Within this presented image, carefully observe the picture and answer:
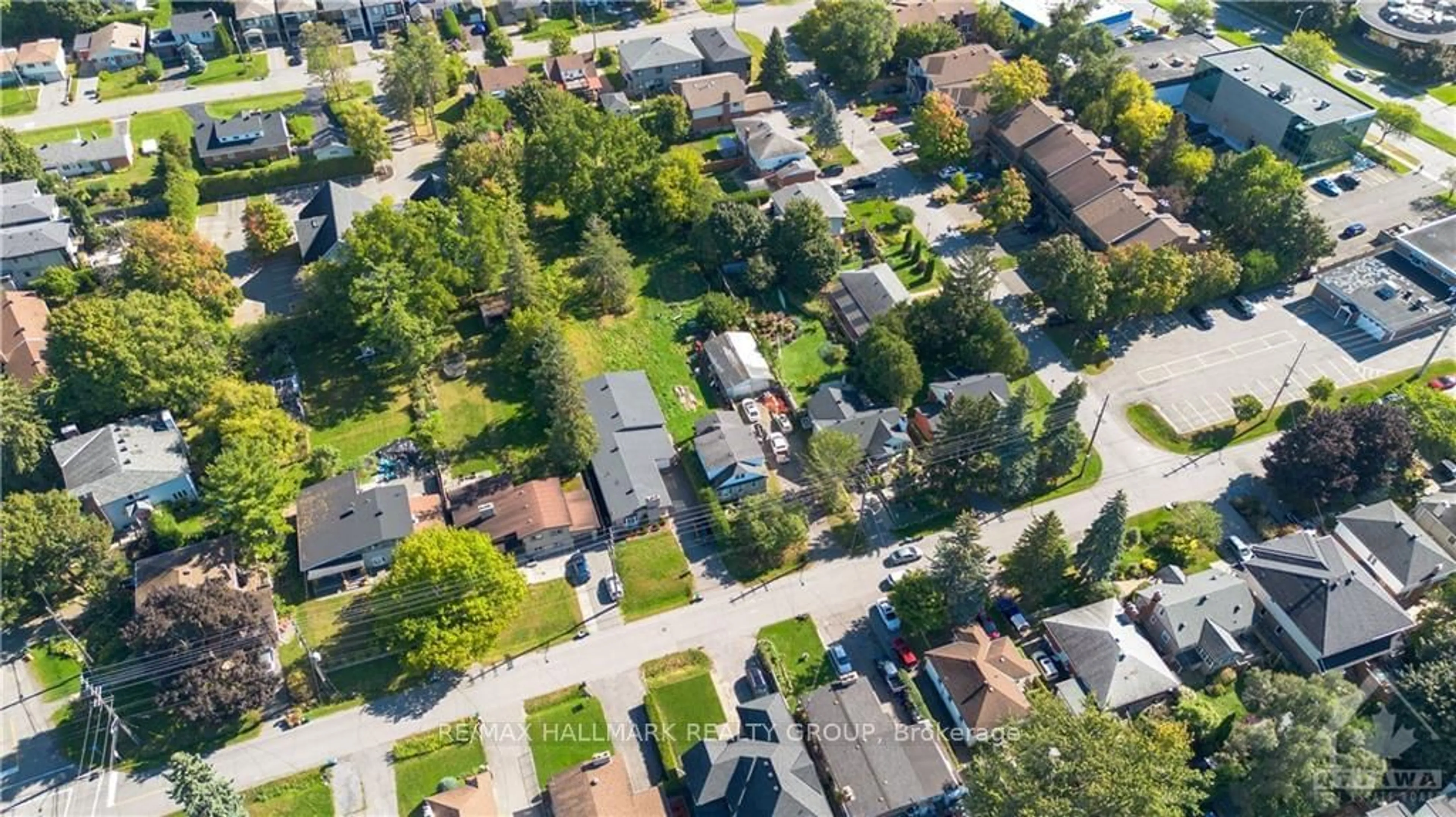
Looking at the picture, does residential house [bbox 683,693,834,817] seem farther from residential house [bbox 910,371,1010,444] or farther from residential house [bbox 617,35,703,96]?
residential house [bbox 617,35,703,96]

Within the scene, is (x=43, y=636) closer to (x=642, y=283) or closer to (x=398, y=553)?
(x=398, y=553)

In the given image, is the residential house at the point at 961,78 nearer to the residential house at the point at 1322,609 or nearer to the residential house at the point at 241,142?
the residential house at the point at 1322,609

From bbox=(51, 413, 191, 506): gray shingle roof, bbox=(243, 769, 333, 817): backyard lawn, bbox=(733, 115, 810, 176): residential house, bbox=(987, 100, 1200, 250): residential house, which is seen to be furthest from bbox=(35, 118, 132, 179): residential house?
bbox=(987, 100, 1200, 250): residential house

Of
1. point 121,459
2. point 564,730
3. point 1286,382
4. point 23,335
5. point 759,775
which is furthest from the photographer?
point 23,335

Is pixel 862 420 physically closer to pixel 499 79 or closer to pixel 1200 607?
pixel 1200 607

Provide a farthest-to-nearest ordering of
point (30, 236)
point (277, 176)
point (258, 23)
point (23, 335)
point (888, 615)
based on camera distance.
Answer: point (258, 23) → point (277, 176) → point (30, 236) → point (23, 335) → point (888, 615)

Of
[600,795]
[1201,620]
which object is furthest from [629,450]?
[1201,620]

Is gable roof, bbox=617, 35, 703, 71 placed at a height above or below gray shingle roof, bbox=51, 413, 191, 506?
above

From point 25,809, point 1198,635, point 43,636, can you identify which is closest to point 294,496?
point 43,636
